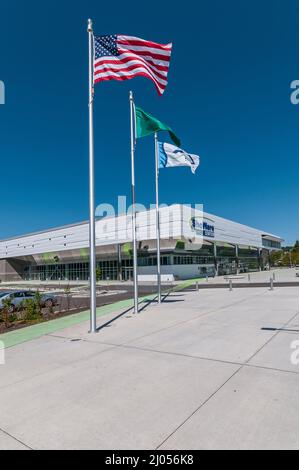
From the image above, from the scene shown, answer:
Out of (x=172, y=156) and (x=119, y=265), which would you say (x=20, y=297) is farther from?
(x=119, y=265)

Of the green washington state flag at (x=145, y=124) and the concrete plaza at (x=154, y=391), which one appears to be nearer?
the concrete plaza at (x=154, y=391)

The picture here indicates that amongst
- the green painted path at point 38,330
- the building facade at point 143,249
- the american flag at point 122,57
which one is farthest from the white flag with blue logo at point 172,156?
the building facade at point 143,249

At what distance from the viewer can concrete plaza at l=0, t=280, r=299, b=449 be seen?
407 centimetres

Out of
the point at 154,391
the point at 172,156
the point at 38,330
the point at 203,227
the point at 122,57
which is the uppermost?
the point at 122,57

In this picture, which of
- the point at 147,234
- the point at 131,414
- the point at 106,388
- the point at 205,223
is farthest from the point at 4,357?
the point at 205,223

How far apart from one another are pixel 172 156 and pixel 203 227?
38.6 m

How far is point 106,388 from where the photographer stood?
5719 mm

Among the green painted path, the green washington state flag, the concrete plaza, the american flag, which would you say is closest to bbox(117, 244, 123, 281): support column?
the green painted path

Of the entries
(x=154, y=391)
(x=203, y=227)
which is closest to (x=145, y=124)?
(x=154, y=391)

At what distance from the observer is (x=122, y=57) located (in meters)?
11.3

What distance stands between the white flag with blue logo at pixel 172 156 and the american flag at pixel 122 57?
5787mm

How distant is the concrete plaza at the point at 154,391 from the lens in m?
4.07

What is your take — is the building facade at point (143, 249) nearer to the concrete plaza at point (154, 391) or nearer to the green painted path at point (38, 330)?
the green painted path at point (38, 330)

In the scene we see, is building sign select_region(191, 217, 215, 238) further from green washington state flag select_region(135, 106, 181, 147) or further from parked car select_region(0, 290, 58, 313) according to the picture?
green washington state flag select_region(135, 106, 181, 147)
